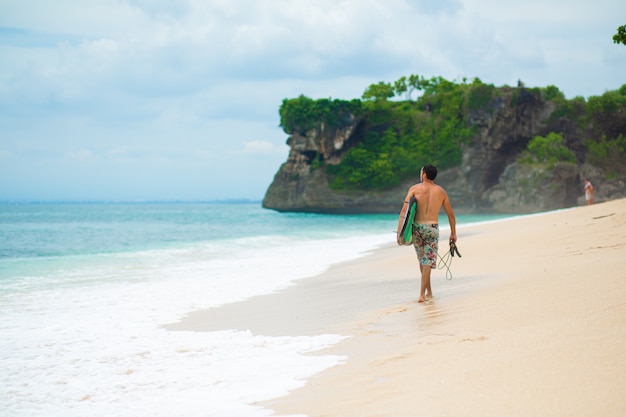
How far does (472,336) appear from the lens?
4.12 meters

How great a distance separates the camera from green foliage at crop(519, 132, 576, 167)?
54.4 metres

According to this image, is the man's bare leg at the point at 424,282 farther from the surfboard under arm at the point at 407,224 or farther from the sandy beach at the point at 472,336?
the surfboard under arm at the point at 407,224

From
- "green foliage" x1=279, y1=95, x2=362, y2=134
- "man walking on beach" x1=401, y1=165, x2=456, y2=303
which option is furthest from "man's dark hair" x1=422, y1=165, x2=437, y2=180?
"green foliage" x1=279, y1=95, x2=362, y2=134

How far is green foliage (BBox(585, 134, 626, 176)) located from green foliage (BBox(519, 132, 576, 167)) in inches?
98.3

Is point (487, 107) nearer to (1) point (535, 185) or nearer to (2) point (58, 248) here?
(1) point (535, 185)

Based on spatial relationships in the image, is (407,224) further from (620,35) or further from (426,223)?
(620,35)

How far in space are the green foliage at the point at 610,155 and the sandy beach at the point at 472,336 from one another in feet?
175

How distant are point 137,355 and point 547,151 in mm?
55170

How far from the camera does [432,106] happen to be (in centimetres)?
6412

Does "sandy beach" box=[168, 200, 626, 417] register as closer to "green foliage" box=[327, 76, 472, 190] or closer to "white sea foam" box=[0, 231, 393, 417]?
"white sea foam" box=[0, 231, 393, 417]

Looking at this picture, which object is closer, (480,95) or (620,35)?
(620,35)

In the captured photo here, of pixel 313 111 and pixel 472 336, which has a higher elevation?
pixel 313 111

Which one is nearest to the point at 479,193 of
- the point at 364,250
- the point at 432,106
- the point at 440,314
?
the point at 432,106

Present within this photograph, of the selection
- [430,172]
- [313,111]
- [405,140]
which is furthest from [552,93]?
[430,172]
